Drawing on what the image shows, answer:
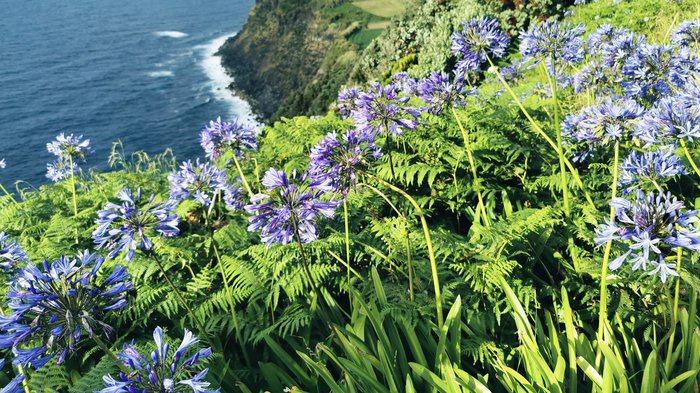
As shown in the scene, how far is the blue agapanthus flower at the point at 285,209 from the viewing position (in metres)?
2.35

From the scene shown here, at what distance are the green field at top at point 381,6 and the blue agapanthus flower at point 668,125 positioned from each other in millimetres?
56144

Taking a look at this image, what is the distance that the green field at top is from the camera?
185 ft

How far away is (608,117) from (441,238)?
126 cm

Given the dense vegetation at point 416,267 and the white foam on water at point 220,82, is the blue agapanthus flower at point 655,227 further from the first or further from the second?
the white foam on water at point 220,82

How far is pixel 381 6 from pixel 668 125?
204ft

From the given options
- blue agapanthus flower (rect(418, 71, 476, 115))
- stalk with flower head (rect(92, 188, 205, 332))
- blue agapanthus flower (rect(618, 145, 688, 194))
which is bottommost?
stalk with flower head (rect(92, 188, 205, 332))

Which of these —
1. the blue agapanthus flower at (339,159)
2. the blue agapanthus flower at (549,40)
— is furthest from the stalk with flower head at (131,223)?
the blue agapanthus flower at (549,40)

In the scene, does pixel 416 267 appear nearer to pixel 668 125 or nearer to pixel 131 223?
pixel 668 125

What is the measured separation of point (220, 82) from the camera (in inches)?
1841

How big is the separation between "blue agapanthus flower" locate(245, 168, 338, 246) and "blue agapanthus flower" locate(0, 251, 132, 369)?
69 centimetres

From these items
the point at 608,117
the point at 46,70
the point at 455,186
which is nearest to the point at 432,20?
the point at 455,186

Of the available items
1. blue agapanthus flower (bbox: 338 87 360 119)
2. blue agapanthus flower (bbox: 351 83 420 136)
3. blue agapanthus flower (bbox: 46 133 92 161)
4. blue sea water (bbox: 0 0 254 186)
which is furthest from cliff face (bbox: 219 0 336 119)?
blue agapanthus flower (bbox: 351 83 420 136)

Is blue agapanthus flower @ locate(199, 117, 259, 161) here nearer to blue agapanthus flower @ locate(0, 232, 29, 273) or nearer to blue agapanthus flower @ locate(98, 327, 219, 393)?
blue agapanthus flower @ locate(0, 232, 29, 273)

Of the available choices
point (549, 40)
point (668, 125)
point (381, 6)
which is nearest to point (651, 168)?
point (668, 125)
